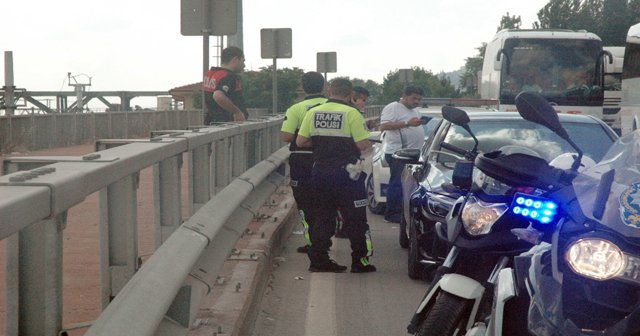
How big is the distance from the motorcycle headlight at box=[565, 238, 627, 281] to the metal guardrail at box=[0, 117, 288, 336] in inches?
56.3

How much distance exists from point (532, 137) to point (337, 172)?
65.8 inches

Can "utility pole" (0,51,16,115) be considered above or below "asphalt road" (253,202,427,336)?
above

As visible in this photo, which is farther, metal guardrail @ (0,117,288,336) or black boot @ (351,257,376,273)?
black boot @ (351,257,376,273)

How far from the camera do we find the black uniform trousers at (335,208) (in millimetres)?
10516

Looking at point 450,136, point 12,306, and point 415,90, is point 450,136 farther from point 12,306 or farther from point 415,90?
point 12,306

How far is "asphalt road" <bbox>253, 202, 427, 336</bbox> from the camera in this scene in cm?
800

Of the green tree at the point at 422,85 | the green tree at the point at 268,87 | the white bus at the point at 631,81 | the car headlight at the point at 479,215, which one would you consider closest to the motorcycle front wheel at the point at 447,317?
the car headlight at the point at 479,215

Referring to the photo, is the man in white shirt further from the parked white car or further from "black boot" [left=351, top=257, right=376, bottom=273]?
"black boot" [left=351, top=257, right=376, bottom=273]

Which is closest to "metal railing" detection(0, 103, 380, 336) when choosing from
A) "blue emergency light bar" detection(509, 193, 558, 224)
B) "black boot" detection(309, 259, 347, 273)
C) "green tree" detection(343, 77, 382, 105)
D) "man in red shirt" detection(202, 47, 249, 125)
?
"blue emergency light bar" detection(509, 193, 558, 224)

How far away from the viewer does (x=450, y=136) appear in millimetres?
10695

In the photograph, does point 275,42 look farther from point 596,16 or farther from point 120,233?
point 596,16

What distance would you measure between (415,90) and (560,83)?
16824 mm

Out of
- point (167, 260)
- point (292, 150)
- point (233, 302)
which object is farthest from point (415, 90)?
point (167, 260)

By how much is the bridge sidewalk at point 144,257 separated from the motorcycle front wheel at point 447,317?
50.0 inches
